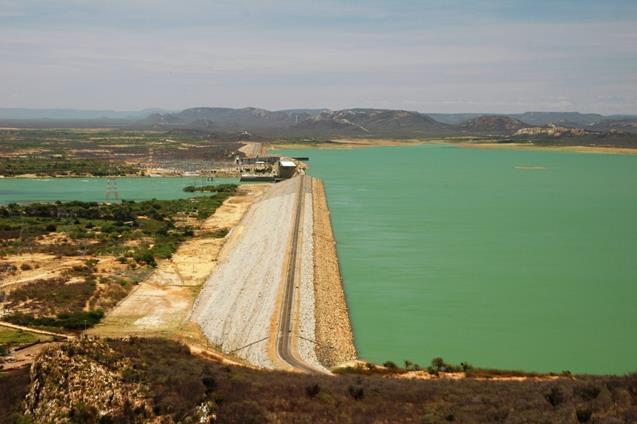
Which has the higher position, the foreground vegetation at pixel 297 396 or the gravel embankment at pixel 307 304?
the foreground vegetation at pixel 297 396

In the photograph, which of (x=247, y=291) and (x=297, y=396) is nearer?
(x=297, y=396)

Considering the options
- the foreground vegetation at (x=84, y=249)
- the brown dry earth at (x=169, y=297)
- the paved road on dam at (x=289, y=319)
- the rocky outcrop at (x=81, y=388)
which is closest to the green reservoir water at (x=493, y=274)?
the paved road on dam at (x=289, y=319)

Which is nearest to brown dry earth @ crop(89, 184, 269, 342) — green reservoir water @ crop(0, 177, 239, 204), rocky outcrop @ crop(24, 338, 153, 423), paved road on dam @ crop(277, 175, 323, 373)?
Answer: paved road on dam @ crop(277, 175, 323, 373)

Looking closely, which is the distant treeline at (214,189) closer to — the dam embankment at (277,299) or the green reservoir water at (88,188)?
the green reservoir water at (88,188)

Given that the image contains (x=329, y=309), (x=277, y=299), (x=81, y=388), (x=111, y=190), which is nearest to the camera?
(x=81, y=388)

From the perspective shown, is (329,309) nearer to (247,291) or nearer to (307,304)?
(307,304)

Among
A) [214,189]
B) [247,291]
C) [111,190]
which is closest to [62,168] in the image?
[111,190]

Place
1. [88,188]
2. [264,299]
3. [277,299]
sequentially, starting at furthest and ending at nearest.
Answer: [88,188], [264,299], [277,299]
